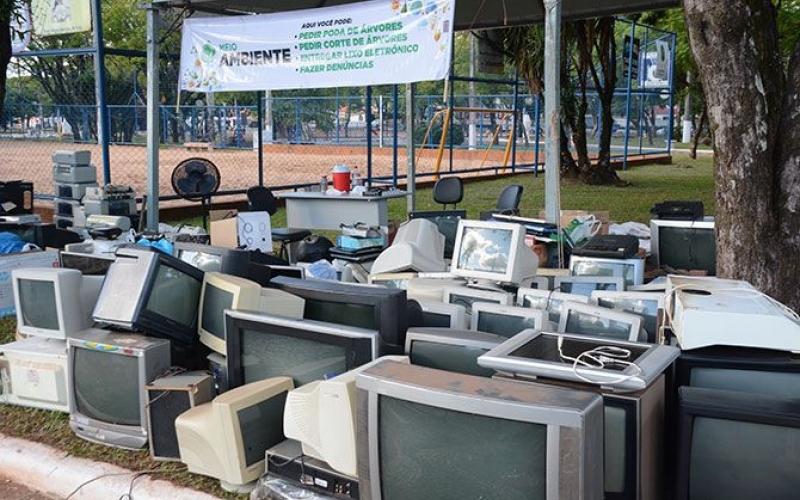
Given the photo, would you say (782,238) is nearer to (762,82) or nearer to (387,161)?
(762,82)

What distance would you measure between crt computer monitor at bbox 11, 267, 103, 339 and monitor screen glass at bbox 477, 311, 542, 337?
2005mm

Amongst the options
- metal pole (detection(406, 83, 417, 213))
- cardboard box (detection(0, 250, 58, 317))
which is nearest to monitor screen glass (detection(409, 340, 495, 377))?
cardboard box (detection(0, 250, 58, 317))

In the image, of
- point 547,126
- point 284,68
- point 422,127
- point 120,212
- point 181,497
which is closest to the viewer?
point 181,497

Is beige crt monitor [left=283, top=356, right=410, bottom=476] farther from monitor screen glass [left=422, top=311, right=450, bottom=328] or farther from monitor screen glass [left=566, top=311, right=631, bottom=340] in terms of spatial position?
monitor screen glass [left=566, top=311, right=631, bottom=340]

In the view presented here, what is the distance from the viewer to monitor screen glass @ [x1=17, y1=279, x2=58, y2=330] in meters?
4.03

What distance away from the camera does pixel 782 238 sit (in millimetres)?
4285

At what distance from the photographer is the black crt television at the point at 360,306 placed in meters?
3.34

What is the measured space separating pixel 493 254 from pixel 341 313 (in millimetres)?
1219

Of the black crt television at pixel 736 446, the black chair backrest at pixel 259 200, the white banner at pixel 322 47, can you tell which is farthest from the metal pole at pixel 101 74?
the black crt television at pixel 736 446

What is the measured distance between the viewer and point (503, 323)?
3656 mm

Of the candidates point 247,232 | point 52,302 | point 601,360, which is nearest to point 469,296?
point 601,360

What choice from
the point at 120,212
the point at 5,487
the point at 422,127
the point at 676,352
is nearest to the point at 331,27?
the point at 120,212

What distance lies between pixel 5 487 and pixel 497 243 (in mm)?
2743

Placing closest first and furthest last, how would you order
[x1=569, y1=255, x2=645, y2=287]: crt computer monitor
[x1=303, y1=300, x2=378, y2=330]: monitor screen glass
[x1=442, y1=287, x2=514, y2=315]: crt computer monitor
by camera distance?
1. [x1=303, y1=300, x2=378, y2=330]: monitor screen glass
2. [x1=442, y1=287, x2=514, y2=315]: crt computer monitor
3. [x1=569, y1=255, x2=645, y2=287]: crt computer monitor
